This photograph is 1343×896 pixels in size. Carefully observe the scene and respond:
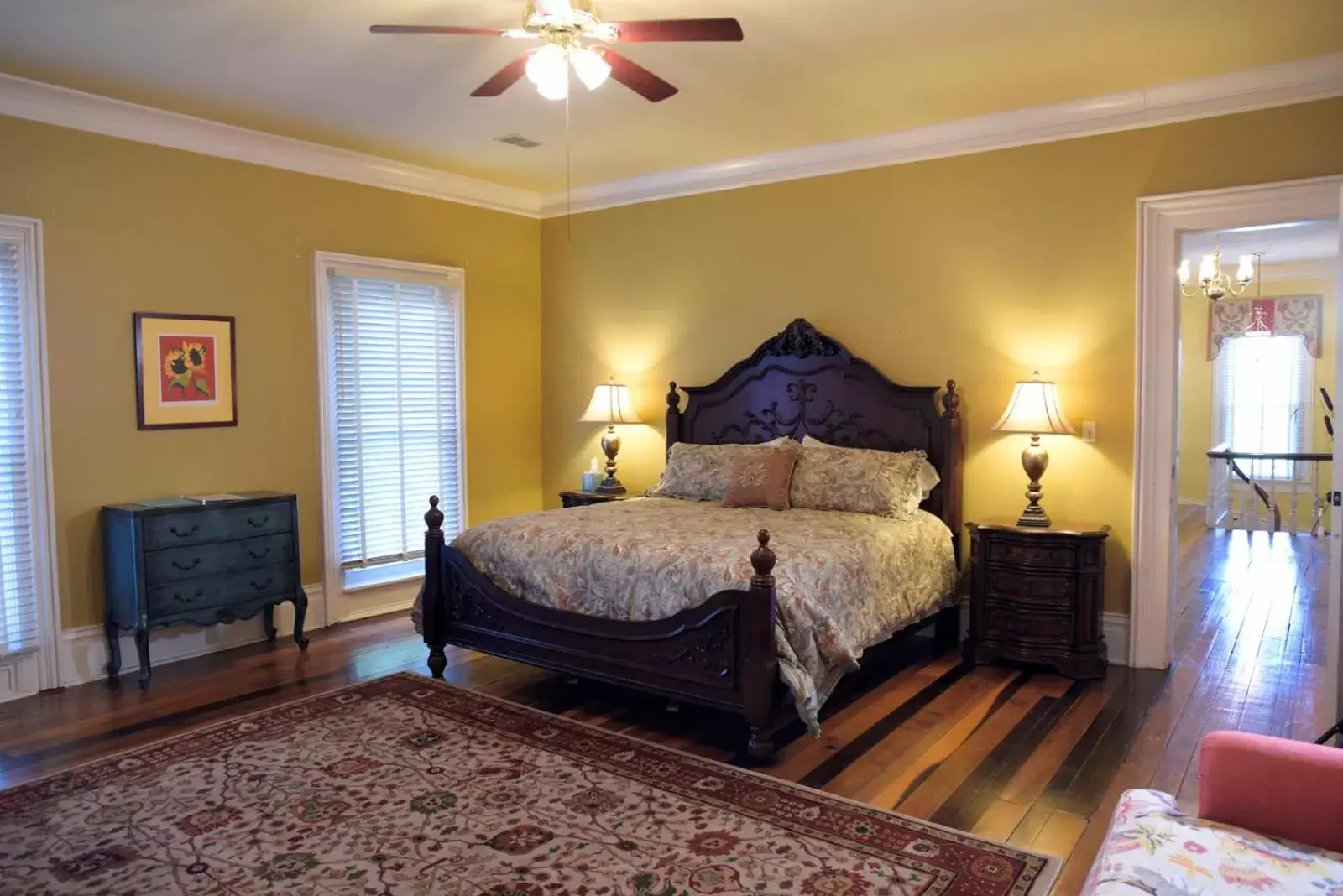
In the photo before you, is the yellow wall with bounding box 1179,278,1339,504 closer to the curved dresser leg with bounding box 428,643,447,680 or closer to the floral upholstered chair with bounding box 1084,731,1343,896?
the curved dresser leg with bounding box 428,643,447,680

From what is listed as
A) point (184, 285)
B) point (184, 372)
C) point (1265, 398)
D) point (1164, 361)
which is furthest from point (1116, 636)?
point (1265, 398)

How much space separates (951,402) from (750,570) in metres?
1.95

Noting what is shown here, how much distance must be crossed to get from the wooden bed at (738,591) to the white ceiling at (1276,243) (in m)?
3.37

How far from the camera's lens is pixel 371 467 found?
5633 mm

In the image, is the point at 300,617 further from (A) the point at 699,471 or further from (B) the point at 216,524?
(A) the point at 699,471

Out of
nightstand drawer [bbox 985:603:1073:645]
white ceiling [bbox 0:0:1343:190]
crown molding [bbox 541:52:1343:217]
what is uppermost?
white ceiling [bbox 0:0:1343:190]

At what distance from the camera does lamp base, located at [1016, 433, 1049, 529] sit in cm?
445

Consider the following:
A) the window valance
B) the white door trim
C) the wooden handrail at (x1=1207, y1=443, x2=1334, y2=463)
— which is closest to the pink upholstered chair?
the white door trim

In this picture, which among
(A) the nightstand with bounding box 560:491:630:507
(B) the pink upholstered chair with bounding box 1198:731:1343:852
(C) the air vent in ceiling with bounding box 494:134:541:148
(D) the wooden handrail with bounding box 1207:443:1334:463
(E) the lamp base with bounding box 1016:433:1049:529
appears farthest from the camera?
(D) the wooden handrail with bounding box 1207:443:1334:463

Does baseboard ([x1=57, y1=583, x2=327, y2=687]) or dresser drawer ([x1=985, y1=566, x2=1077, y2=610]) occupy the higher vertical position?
dresser drawer ([x1=985, y1=566, x2=1077, y2=610])

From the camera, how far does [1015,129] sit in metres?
4.62

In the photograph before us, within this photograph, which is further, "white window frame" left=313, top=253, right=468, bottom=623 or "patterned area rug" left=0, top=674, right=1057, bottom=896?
"white window frame" left=313, top=253, right=468, bottom=623

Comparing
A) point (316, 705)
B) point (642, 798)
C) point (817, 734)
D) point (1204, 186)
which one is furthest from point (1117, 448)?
point (316, 705)

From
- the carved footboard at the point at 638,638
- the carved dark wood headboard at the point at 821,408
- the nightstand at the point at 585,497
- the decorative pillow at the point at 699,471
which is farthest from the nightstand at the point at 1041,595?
the nightstand at the point at 585,497
